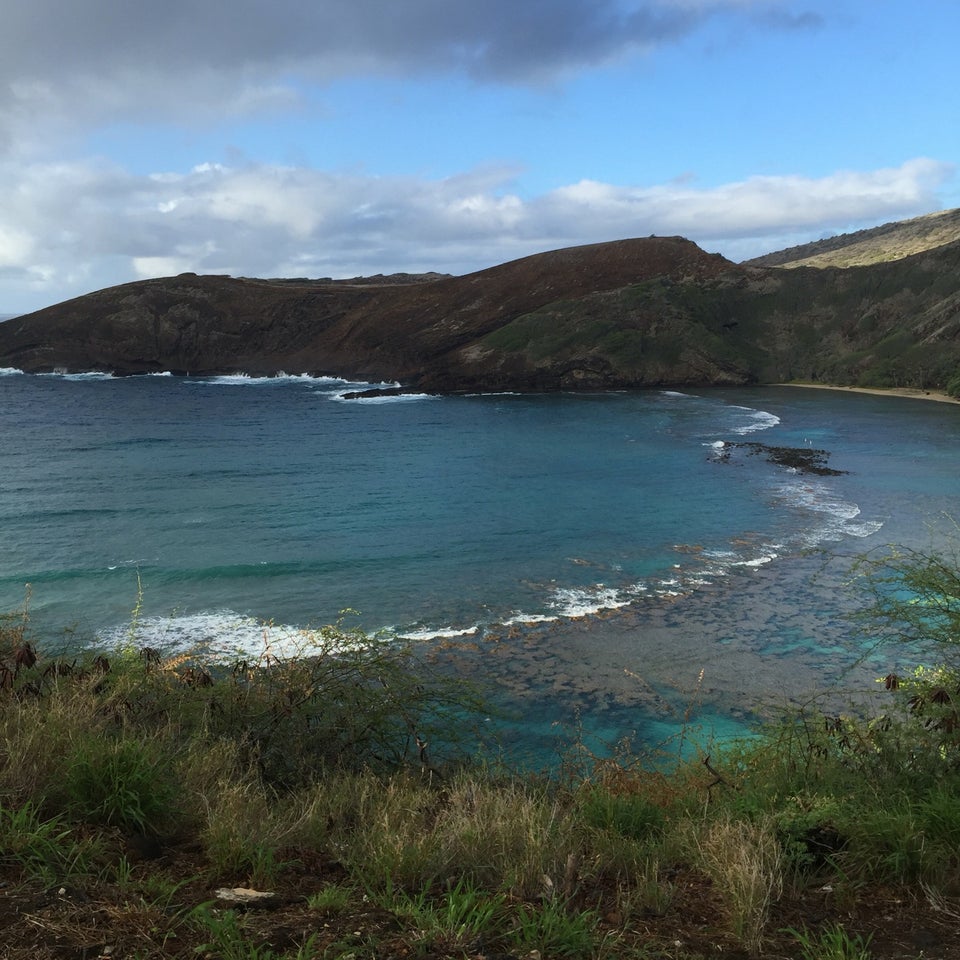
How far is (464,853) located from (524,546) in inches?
751

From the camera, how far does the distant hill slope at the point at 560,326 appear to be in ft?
259

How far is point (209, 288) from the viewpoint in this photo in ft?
361

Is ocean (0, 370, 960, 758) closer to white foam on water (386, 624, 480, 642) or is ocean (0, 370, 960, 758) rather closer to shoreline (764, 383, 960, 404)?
white foam on water (386, 624, 480, 642)

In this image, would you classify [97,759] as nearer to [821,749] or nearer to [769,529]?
[821,749]

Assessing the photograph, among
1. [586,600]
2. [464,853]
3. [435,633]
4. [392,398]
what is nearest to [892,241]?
[392,398]

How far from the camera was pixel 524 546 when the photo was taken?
79.1ft

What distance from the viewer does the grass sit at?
4125 millimetres

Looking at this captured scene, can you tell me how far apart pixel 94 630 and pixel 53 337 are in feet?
345

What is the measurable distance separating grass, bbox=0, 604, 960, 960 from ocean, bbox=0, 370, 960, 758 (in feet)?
4.78

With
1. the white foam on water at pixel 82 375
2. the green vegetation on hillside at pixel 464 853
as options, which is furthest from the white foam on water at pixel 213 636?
the white foam on water at pixel 82 375

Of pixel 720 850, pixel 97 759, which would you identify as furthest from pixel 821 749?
pixel 97 759

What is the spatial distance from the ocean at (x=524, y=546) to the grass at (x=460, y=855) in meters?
1.46

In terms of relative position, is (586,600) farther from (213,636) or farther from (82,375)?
(82,375)

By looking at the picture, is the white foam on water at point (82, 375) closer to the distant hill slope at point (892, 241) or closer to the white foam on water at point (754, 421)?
the white foam on water at point (754, 421)
